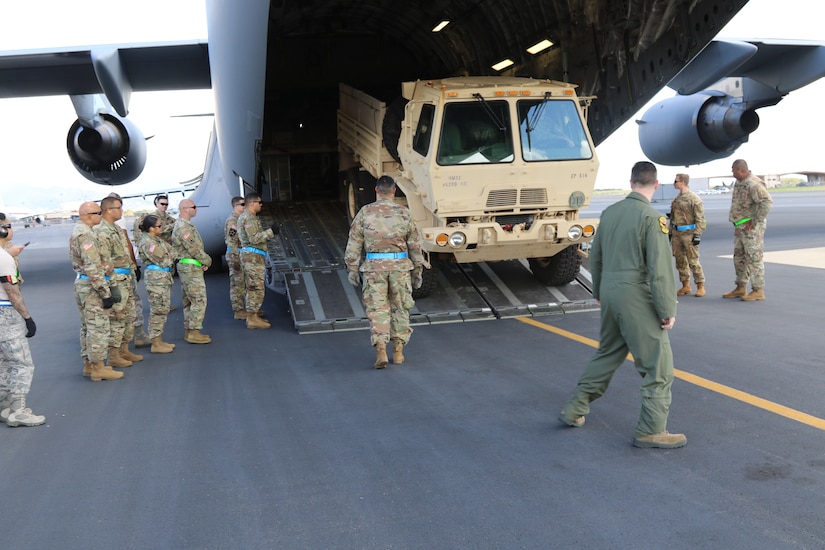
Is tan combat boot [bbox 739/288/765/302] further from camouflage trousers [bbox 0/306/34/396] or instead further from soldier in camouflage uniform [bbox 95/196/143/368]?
camouflage trousers [bbox 0/306/34/396]

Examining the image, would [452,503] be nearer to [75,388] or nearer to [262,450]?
[262,450]

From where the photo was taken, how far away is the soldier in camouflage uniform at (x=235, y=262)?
8.99 metres

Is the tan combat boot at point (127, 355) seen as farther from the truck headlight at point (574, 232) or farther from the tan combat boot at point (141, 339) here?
the truck headlight at point (574, 232)

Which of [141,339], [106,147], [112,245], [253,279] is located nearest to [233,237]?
[253,279]

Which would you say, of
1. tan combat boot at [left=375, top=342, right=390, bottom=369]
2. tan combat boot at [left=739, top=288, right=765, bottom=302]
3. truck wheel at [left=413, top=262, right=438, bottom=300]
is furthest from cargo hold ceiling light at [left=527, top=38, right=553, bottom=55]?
tan combat boot at [left=375, top=342, right=390, bottom=369]

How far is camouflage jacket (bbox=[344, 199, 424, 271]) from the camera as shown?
6.33 metres

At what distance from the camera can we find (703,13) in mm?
7566

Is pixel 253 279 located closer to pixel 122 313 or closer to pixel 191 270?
pixel 191 270

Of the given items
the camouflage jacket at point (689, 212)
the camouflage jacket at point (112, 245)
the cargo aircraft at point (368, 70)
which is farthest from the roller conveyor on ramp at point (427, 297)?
the camouflage jacket at point (112, 245)

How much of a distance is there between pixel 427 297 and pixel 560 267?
1721mm

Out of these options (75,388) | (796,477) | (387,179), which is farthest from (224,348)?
(796,477)

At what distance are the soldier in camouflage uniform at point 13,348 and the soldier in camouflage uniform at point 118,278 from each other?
1.49 meters

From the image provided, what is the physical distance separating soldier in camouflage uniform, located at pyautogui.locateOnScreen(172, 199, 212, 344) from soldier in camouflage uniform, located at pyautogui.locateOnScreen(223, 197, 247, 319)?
1.07 m

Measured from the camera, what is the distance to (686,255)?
9.04 metres
